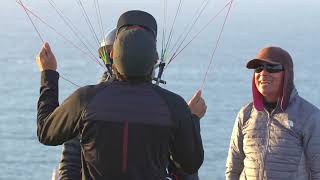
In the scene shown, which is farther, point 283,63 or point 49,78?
point 283,63

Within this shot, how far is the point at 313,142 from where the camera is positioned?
4.88m

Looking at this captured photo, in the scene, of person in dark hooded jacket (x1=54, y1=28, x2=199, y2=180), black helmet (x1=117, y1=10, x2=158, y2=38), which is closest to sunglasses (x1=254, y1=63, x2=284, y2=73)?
person in dark hooded jacket (x1=54, y1=28, x2=199, y2=180)

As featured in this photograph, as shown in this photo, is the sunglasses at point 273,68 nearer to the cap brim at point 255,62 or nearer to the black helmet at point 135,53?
the cap brim at point 255,62

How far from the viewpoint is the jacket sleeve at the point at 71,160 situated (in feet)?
13.9

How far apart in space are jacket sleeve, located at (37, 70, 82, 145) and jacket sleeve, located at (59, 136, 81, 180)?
0.33 meters

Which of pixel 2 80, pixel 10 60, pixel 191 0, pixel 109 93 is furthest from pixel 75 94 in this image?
pixel 191 0

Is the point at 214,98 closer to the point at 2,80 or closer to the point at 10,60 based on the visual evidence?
the point at 2,80

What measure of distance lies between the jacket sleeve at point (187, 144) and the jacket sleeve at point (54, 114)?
1.36ft

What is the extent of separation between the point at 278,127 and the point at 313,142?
21 centimetres

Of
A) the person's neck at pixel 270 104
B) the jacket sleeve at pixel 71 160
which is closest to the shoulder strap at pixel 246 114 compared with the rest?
the person's neck at pixel 270 104

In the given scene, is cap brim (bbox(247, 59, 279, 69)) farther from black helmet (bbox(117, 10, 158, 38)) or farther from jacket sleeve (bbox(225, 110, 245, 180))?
black helmet (bbox(117, 10, 158, 38))

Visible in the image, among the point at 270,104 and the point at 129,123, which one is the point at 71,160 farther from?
the point at 270,104

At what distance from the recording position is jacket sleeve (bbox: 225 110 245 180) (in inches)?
203

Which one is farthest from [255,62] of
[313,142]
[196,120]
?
[196,120]
